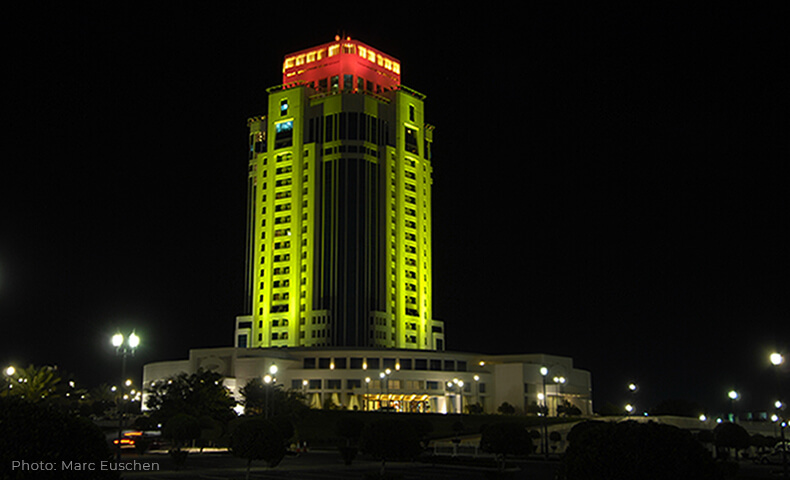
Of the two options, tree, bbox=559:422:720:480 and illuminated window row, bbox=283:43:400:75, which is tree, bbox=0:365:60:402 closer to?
tree, bbox=559:422:720:480

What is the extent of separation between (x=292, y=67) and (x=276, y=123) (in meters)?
13.1

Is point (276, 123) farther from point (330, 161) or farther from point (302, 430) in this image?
point (302, 430)

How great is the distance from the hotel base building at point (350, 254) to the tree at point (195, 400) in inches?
1248

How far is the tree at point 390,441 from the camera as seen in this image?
37.1m

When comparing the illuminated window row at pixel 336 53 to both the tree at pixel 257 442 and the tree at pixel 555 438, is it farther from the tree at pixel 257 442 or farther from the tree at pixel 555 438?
the tree at pixel 257 442

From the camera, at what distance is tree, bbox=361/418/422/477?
1459 inches

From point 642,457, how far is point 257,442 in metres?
20.7

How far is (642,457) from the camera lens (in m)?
17.2

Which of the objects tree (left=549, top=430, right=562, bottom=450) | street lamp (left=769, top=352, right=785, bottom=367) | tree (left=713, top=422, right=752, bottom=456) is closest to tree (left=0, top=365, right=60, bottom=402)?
tree (left=549, top=430, right=562, bottom=450)

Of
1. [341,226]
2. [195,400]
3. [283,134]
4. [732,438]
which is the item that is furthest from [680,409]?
[283,134]

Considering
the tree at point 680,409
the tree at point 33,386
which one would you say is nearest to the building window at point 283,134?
the tree at point 33,386

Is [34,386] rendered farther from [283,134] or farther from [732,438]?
[283,134]

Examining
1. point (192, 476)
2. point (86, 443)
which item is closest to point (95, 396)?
point (192, 476)

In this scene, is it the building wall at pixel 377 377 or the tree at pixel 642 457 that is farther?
the building wall at pixel 377 377
